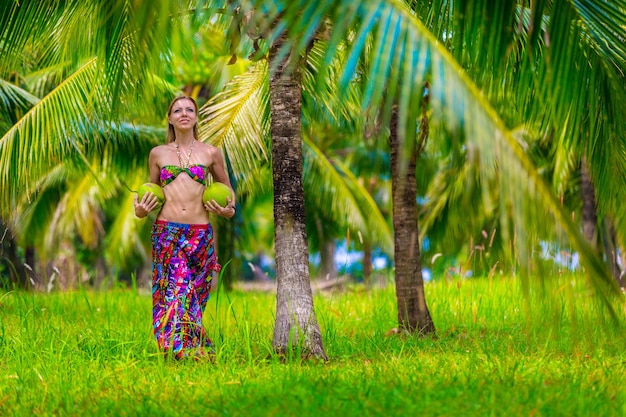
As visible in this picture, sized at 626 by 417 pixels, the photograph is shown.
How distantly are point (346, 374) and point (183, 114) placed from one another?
207 cm

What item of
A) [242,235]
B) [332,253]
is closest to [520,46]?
[242,235]

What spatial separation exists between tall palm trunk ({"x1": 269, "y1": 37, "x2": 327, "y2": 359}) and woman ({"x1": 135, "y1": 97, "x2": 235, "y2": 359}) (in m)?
0.43

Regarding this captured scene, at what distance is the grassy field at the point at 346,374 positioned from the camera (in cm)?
358

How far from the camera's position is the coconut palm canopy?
2875mm

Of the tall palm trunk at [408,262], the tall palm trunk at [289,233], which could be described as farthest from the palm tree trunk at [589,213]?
the tall palm trunk at [289,233]

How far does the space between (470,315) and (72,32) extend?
14.2 feet

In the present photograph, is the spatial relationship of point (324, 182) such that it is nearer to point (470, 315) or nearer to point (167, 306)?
point (470, 315)

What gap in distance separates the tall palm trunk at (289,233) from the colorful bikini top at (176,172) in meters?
0.56

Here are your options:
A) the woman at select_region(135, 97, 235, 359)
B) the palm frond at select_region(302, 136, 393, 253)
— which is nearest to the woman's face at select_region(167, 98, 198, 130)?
the woman at select_region(135, 97, 235, 359)

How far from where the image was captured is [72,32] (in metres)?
5.20

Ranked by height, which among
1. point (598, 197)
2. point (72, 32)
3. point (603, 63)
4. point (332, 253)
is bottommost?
point (332, 253)

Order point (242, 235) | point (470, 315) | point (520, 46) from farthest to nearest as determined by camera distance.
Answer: point (242, 235) → point (470, 315) → point (520, 46)

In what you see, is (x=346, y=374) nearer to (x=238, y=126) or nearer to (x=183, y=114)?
(x=183, y=114)

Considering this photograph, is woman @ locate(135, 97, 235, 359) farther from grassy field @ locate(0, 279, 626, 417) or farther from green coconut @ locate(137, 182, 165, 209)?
grassy field @ locate(0, 279, 626, 417)
